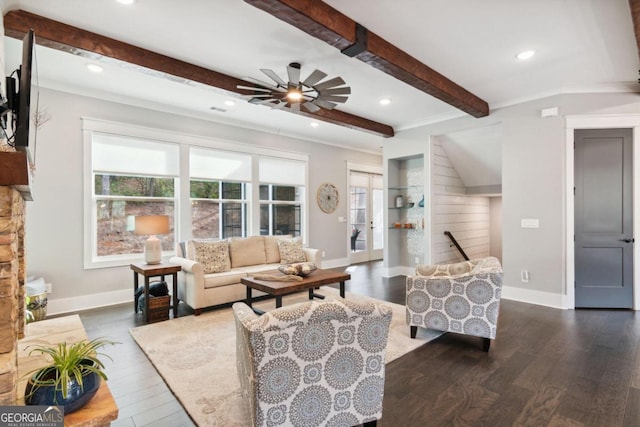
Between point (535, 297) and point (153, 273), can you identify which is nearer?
point (153, 273)

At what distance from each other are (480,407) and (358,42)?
9.42 feet

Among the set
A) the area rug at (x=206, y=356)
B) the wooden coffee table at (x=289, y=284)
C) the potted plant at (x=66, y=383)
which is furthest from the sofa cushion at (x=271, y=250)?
the potted plant at (x=66, y=383)

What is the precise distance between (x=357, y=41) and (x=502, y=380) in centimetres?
292

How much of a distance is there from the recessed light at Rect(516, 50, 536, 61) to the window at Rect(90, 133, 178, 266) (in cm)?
471

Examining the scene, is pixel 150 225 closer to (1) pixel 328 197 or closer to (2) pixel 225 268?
(2) pixel 225 268

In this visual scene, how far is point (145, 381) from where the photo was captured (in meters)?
2.50

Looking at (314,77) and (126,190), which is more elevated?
(314,77)

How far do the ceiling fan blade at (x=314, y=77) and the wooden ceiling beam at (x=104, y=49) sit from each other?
109 cm

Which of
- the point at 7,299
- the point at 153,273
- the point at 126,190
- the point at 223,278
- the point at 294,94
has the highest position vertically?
the point at 294,94

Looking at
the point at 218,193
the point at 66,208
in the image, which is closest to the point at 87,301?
the point at 66,208

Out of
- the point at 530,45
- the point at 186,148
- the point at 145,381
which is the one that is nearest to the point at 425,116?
the point at 530,45

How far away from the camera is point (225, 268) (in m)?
4.57

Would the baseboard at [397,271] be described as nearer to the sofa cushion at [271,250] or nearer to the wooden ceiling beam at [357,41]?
the sofa cushion at [271,250]

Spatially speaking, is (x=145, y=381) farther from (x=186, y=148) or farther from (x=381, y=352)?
(x=186, y=148)
